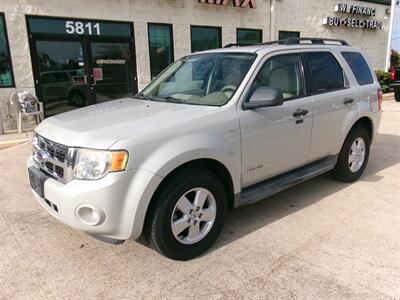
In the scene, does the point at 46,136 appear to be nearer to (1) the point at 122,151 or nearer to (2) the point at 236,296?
(1) the point at 122,151

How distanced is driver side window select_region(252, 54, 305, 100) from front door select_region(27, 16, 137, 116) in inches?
273

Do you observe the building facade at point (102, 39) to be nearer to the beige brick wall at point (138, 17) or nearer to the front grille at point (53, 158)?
the beige brick wall at point (138, 17)

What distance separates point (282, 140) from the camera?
3.79 metres

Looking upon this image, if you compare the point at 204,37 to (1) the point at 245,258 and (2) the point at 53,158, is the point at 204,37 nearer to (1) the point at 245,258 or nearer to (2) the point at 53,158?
(2) the point at 53,158

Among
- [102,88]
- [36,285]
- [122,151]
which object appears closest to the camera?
[122,151]

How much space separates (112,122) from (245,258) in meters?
1.64

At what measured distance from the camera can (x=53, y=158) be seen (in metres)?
3.04

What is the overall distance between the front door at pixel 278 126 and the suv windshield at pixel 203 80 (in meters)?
0.22

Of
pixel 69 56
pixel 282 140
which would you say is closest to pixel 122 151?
pixel 282 140

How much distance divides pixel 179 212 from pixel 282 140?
1.39 m

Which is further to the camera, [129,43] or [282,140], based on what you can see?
[129,43]

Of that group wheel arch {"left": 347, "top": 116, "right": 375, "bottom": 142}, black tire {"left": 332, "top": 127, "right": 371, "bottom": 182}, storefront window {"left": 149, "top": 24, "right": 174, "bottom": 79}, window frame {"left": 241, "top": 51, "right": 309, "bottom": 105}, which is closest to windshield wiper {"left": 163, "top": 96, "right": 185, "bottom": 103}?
window frame {"left": 241, "top": 51, "right": 309, "bottom": 105}

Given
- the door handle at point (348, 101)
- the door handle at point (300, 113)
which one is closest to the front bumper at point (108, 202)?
the door handle at point (300, 113)

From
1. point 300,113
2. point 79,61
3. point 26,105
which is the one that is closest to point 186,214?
point 300,113
